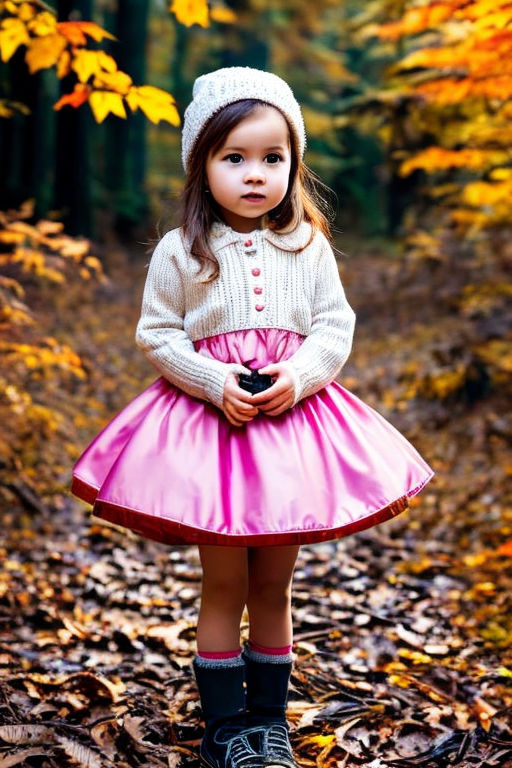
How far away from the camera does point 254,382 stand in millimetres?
2104

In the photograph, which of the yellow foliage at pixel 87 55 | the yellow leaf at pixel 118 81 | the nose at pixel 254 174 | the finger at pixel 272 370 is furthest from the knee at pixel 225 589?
the yellow leaf at pixel 118 81

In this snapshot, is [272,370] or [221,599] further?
[221,599]

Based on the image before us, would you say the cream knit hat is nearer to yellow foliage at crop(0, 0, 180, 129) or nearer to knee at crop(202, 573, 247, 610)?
yellow foliage at crop(0, 0, 180, 129)

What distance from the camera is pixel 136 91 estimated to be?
2.75 metres

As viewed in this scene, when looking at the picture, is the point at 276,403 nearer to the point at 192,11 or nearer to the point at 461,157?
the point at 192,11

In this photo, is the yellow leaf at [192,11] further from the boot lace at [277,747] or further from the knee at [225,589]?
the boot lace at [277,747]

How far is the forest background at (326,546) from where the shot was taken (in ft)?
8.50

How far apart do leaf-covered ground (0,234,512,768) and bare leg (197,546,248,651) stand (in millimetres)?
405

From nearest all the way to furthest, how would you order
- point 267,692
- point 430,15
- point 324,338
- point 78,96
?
point 324,338, point 267,692, point 78,96, point 430,15

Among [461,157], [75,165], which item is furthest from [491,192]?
[75,165]

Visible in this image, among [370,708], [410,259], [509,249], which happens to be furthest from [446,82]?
[410,259]

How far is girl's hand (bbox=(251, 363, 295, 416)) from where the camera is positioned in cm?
205

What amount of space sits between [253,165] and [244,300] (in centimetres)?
38

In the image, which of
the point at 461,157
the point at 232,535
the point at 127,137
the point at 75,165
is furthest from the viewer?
the point at 127,137
